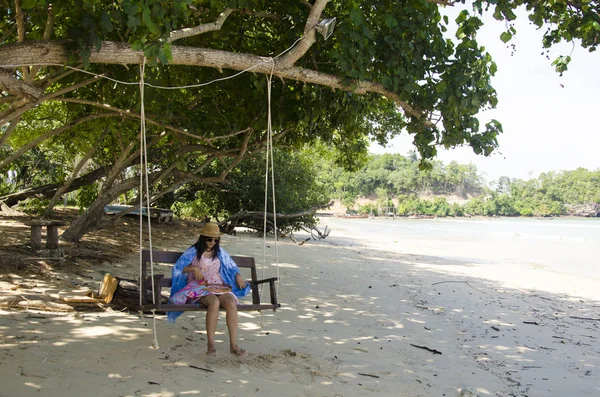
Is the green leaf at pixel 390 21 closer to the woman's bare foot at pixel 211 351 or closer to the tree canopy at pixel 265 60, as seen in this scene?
the tree canopy at pixel 265 60

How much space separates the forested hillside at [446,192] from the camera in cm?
9019

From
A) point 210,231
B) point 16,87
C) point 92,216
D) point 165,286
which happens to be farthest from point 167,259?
point 92,216

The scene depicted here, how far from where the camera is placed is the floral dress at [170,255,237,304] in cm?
493

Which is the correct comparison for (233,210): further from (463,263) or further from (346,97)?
(346,97)

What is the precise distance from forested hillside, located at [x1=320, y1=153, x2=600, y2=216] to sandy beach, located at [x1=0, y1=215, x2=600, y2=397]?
249 feet

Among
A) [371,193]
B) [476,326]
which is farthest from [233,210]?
[371,193]

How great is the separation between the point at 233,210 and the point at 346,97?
40.8ft

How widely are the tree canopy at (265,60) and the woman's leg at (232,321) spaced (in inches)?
81.1

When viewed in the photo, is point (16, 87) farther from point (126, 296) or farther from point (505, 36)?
point (505, 36)

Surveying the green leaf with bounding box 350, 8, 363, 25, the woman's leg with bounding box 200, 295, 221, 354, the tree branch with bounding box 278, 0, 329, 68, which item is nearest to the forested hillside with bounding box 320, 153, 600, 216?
the tree branch with bounding box 278, 0, 329, 68

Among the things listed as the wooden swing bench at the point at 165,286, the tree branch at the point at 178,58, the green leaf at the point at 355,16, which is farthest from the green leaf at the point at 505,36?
the wooden swing bench at the point at 165,286

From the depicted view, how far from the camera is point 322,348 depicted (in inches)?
210

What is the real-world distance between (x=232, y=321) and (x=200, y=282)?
0.55 m

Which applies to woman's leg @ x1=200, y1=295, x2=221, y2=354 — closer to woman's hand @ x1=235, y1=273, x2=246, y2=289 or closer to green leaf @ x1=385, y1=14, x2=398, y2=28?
woman's hand @ x1=235, y1=273, x2=246, y2=289
